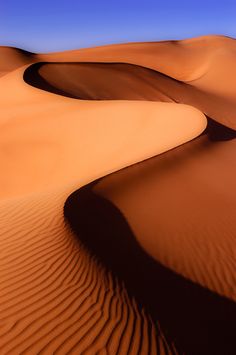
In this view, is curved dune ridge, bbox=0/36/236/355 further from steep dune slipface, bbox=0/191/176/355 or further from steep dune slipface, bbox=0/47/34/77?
steep dune slipface, bbox=0/47/34/77

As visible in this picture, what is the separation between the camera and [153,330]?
392 cm

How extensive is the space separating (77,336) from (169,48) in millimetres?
50961

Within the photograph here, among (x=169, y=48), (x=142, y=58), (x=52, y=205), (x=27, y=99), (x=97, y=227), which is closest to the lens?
(x=97, y=227)

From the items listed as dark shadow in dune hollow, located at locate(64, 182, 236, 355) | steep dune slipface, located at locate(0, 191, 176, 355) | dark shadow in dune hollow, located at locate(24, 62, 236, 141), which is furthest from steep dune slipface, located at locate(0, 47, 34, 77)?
steep dune slipface, located at locate(0, 191, 176, 355)

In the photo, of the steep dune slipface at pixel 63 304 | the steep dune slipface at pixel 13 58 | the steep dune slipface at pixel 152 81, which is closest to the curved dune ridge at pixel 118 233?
the steep dune slipface at pixel 63 304

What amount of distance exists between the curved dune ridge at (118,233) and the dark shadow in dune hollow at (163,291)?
0.05 feet

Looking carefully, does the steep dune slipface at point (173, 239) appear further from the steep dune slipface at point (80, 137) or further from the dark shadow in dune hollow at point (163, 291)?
the steep dune slipface at point (80, 137)

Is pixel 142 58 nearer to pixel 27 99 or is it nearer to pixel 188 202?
pixel 27 99

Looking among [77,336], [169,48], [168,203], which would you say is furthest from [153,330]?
[169,48]

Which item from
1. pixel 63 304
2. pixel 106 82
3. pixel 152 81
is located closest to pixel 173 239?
pixel 63 304

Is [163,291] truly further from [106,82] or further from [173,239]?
[106,82]

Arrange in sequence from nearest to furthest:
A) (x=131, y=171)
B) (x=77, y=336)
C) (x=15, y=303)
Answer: (x=77, y=336) → (x=15, y=303) → (x=131, y=171)

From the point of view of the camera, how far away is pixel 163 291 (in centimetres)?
478

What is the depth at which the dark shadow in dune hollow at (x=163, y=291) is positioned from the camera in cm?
420
